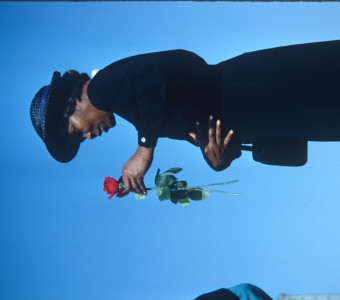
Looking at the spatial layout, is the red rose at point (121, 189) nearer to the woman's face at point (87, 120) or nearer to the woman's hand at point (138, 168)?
the woman's hand at point (138, 168)

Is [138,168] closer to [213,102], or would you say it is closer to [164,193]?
[164,193]

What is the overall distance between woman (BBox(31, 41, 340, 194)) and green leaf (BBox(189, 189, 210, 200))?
0.22 meters

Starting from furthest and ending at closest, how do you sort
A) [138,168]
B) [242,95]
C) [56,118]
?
1. [56,118]
2. [138,168]
3. [242,95]

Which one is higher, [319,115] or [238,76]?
[238,76]

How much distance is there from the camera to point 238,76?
102 cm

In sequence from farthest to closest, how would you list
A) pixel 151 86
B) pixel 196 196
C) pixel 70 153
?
pixel 70 153 < pixel 196 196 < pixel 151 86

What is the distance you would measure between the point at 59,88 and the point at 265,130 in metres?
0.92

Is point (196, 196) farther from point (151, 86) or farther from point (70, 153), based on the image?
point (70, 153)

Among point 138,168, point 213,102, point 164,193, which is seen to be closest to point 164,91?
point 213,102

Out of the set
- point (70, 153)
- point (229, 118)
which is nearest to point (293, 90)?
point (229, 118)

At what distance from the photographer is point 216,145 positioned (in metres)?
1.06

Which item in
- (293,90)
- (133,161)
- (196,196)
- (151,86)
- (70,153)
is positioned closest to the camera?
(293,90)

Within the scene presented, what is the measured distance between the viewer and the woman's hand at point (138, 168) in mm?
1187

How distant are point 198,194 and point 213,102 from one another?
45 cm
